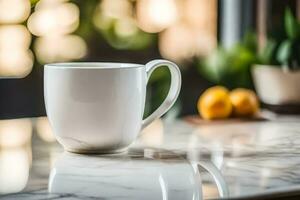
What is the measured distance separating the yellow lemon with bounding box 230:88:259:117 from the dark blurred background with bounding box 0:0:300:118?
115 mm

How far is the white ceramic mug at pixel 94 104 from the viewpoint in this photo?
0.96 m

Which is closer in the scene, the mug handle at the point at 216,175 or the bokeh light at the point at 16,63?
the mug handle at the point at 216,175

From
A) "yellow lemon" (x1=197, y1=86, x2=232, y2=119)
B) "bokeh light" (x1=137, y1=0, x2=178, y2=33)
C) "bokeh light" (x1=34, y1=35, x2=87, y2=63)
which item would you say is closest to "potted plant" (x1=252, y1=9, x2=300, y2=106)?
"yellow lemon" (x1=197, y1=86, x2=232, y2=119)

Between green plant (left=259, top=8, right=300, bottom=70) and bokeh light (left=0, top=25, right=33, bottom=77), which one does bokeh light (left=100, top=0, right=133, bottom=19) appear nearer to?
bokeh light (left=0, top=25, right=33, bottom=77)

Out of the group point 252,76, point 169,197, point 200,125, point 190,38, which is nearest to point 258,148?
point 200,125

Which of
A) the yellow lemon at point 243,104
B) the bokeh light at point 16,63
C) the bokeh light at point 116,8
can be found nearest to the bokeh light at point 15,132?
the bokeh light at point 16,63

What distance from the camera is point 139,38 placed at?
1.56m

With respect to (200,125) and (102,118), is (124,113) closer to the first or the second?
(102,118)

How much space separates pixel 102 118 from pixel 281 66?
2.15 feet

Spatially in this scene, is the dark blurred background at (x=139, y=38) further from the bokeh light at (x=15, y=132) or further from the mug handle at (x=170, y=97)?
the mug handle at (x=170, y=97)

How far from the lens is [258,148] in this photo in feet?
3.61

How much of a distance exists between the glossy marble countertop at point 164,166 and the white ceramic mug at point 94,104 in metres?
0.03

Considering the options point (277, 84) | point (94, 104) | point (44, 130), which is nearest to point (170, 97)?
point (94, 104)

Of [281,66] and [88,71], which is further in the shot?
[281,66]
